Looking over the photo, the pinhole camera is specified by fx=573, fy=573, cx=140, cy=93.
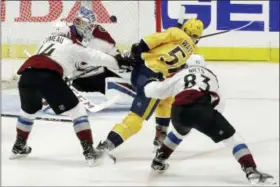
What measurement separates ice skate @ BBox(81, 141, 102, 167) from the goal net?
1373 mm

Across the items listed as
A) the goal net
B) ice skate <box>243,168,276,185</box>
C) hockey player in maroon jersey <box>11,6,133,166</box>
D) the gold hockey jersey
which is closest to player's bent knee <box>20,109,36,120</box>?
hockey player in maroon jersey <box>11,6,133,166</box>

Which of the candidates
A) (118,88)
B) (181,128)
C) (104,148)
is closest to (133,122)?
(104,148)

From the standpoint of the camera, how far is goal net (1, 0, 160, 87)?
385 centimetres

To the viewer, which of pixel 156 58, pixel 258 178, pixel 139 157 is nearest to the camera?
pixel 258 178

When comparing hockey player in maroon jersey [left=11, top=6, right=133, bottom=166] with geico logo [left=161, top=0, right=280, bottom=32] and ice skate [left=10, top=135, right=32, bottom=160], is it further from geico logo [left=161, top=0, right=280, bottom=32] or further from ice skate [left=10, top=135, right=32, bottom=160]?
geico logo [left=161, top=0, right=280, bottom=32]

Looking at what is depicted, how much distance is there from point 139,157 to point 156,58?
0.55m

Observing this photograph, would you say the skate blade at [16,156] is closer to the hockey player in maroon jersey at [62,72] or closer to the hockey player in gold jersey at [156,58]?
the hockey player in maroon jersey at [62,72]

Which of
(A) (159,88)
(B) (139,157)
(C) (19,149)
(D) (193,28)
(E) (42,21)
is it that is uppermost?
(D) (193,28)

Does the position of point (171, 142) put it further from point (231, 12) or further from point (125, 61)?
point (231, 12)

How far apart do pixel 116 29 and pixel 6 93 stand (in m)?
0.94

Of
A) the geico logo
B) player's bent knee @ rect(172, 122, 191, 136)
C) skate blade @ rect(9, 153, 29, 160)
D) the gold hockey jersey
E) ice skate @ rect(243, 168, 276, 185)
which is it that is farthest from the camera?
the geico logo

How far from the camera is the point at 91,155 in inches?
91.5

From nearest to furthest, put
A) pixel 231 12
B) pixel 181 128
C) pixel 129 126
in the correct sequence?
pixel 181 128
pixel 129 126
pixel 231 12

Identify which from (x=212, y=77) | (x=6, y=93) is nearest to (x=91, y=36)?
(x=212, y=77)
